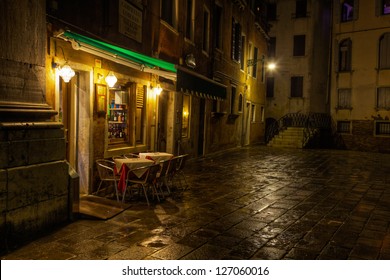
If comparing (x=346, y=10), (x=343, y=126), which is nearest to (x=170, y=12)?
(x=343, y=126)

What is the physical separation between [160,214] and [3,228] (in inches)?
99.7

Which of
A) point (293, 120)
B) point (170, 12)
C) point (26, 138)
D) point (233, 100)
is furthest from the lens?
point (293, 120)

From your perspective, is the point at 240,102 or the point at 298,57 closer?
the point at 240,102

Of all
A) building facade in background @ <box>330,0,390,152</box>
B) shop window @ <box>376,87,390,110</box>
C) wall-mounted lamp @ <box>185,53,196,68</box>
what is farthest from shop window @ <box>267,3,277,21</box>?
wall-mounted lamp @ <box>185,53,196,68</box>

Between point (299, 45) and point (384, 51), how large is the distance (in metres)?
6.20

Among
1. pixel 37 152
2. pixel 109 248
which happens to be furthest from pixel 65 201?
pixel 109 248

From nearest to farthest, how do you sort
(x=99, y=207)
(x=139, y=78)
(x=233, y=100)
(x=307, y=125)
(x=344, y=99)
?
(x=99, y=207) → (x=139, y=78) → (x=233, y=100) → (x=307, y=125) → (x=344, y=99)

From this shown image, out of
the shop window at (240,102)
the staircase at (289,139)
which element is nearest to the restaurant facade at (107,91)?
the shop window at (240,102)

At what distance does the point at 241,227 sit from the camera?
5738 mm

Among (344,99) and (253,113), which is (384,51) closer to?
(344,99)

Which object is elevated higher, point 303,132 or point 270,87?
point 270,87

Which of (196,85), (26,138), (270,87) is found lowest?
(26,138)

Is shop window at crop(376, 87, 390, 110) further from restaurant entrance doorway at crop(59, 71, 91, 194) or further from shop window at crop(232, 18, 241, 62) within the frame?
restaurant entrance doorway at crop(59, 71, 91, 194)

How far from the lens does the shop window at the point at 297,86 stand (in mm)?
27469
